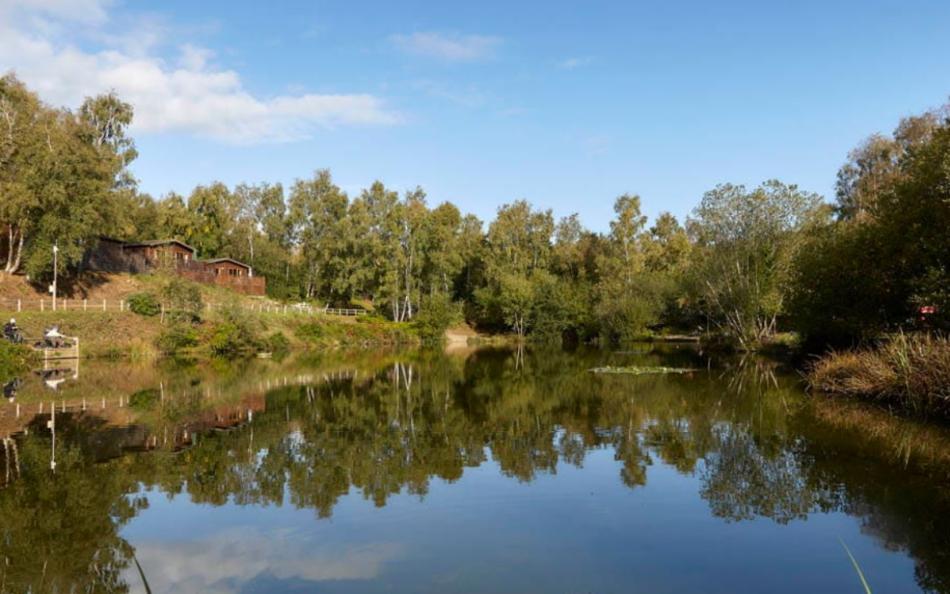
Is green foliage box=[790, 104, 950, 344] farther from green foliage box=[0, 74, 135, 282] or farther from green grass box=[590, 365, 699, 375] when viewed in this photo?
green foliage box=[0, 74, 135, 282]

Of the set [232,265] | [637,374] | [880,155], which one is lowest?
[637,374]

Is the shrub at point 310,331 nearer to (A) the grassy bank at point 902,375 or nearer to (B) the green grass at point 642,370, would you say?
(B) the green grass at point 642,370

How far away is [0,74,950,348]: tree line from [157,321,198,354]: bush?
10.5 meters

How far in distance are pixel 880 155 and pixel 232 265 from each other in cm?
6323

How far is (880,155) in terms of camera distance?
5722 centimetres

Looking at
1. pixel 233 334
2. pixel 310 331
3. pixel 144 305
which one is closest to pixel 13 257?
pixel 144 305

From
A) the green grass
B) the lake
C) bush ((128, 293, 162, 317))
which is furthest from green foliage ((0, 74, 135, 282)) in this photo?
the green grass

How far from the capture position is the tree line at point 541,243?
2777cm

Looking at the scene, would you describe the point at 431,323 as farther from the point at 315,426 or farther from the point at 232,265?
the point at 315,426

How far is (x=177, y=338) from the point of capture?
151 feet

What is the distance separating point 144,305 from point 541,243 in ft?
156

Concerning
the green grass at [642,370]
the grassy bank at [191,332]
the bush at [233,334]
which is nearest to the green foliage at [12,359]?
the grassy bank at [191,332]

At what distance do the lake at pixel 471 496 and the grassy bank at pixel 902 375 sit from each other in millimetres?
1106

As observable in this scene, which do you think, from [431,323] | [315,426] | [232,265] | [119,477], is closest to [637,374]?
[315,426]
